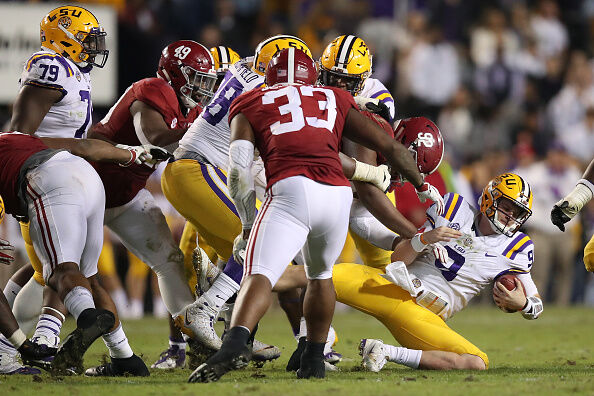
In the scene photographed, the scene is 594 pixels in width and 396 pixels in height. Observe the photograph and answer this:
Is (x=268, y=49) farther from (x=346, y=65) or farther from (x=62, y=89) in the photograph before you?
(x=62, y=89)

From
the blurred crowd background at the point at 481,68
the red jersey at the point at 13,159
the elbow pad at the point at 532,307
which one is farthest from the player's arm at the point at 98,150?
the blurred crowd background at the point at 481,68

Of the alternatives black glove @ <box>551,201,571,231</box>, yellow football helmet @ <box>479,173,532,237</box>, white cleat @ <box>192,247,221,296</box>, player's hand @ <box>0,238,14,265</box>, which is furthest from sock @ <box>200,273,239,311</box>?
black glove @ <box>551,201,571,231</box>

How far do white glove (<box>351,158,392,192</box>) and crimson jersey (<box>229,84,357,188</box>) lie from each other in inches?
26.7

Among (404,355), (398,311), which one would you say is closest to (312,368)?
(404,355)

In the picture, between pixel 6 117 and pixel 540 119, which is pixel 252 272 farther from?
pixel 540 119

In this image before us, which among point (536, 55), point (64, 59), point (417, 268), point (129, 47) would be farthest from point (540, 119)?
point (64, 59)

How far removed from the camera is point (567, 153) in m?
12.4

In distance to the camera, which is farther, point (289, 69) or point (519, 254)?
point (519, 254)

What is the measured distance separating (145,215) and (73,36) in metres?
1.23

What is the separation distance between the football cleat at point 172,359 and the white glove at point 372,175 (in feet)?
5.47

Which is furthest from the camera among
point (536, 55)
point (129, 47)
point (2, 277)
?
point (536, 55)

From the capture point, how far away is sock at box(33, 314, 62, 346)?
16.8 ft

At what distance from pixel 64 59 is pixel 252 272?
6.51 ft

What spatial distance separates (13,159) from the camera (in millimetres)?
5145
